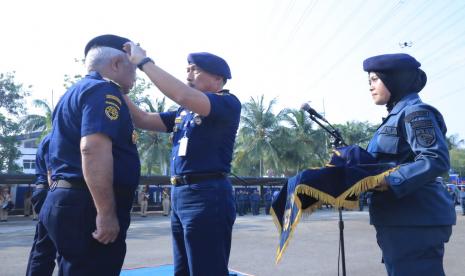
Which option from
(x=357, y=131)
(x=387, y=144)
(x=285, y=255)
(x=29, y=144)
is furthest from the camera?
(x=29, y=144)

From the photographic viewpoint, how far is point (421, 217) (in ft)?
7.54

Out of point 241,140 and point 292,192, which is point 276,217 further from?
point 241,140

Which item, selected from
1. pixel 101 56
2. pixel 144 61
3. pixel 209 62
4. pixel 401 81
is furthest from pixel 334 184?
pixel 101 56

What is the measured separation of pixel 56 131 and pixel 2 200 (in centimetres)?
1972

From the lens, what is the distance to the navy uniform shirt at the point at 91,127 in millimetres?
2430

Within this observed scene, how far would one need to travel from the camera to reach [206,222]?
8.41ft

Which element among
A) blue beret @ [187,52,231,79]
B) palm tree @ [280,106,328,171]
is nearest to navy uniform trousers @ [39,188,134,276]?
blue beret @ [187,52,231,79]

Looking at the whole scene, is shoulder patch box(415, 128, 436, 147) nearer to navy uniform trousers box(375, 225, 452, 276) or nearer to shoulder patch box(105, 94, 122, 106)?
navy uniform trousers box(375, 225, 452, 276)

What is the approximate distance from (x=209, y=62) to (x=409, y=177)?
1.55 meters

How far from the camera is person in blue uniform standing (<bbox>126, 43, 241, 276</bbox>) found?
8.36 ft

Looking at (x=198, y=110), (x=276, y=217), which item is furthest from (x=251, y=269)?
(x=198, y=110)

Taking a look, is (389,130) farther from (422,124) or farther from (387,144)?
(422,124)

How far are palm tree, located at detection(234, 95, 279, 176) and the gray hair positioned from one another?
35.4 m

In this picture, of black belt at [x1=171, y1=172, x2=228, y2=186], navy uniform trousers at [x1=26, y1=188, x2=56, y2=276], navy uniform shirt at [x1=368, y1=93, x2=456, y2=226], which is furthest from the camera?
navy uniform trousers at [x1=26, y1=188, x2=56, y2=276]
